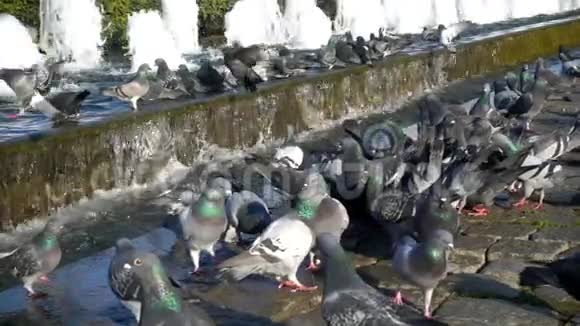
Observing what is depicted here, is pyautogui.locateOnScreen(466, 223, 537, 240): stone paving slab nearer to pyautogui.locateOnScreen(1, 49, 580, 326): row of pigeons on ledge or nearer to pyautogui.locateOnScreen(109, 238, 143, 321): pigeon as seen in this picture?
pyautogui.locateOnScreen(1, 49, 580, 326): row of pigeons on ledge

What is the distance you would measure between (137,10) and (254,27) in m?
2.84

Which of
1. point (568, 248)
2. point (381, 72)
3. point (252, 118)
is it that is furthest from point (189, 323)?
point (381, 72)

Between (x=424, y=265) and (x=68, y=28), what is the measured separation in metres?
15.1

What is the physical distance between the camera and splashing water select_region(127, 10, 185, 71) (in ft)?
54.0

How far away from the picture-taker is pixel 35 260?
17.1ft

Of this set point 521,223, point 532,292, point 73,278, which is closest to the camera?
point 532,292

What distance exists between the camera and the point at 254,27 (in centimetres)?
2220

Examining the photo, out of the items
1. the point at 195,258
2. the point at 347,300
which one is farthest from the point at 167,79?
the point at 347,300

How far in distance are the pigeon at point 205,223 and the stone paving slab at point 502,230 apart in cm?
183

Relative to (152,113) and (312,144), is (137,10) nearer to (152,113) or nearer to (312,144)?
(312,144)

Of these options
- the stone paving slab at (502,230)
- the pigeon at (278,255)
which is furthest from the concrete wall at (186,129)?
the stone paving slab at (502,230)

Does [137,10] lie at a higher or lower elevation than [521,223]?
higher

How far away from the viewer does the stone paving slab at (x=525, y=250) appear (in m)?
5.85

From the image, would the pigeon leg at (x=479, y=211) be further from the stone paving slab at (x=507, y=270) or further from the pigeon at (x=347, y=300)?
the pigeon at (x=347, y=300)
